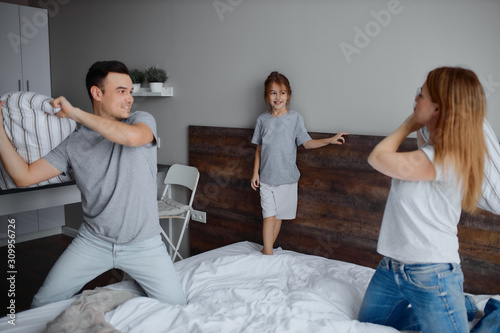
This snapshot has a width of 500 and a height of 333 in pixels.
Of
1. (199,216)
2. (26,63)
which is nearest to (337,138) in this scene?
(199,216)

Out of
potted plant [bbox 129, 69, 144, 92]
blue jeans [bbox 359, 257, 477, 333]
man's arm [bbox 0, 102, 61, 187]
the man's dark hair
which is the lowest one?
blue jeans [bbox 359, 257, 477, 333]

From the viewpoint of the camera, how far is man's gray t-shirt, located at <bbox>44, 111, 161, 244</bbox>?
173 centimetres

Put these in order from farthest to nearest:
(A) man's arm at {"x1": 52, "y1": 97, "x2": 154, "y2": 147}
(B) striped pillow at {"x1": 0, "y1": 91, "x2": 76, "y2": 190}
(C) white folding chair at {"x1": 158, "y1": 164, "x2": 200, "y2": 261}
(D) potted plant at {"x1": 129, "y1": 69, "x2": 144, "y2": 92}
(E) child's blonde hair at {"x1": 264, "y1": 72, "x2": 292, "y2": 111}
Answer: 1. (D) potted plant at {"x1": 129, "y1": 69, "x2": 144, "y2": 92}
2. (C) white folding chair at {"x1": 158, "y1": 164, "x2": 200, "y2": 261}
3. (E) child's blonde hair at {"x1": 264, "y1": 72, "x2": 292, "y2": 111}
4. (B) striped pillow at {"x1": 0, "y1": 91, "x2": 76, "y2": 190}
5. (A) man's arm at {"x1": 52, "y1": 97, "x2": 154, "y2": 147}

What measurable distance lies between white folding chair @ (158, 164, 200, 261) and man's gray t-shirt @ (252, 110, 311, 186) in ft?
2.53

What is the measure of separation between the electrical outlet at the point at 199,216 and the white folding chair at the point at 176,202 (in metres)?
0.04

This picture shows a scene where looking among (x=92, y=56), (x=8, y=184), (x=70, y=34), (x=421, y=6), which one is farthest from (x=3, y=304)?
(x=421, y=6)

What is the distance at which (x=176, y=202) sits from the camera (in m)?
3.21

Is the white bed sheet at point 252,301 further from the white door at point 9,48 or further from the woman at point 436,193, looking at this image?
the white door at point 9,48

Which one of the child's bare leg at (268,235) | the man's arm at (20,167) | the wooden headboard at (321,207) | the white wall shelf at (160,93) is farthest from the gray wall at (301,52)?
the man's arm at (20,167)

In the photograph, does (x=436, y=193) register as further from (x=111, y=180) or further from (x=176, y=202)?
(x=176, y=202)

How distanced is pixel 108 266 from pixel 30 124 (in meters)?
0.71

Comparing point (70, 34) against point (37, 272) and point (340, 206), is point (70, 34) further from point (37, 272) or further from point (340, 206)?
point (340, 206)

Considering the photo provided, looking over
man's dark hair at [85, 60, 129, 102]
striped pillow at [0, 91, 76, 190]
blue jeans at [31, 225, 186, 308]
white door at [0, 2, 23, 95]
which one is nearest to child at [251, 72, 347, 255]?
blue jeans at [31, 225, 186, 308]

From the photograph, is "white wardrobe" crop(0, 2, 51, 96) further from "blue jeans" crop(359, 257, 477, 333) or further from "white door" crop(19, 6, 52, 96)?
"blue jeans" crop(359, 257, 477, 333)
